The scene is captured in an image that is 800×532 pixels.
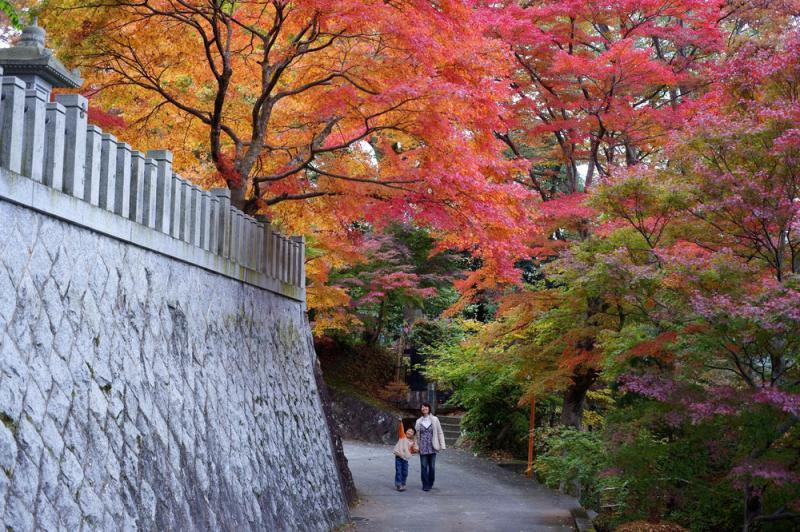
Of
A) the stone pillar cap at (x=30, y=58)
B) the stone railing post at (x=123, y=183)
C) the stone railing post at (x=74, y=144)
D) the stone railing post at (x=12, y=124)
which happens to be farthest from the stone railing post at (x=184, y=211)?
the stone railing post at (x=12, y=124)

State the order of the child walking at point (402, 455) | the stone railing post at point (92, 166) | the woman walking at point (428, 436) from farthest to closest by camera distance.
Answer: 1. the child walking at point (402, 455)
2. the woman walking at point (428, 436)
3. the stone railing post at point (92, 166)

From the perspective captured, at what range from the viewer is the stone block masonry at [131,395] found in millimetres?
5516

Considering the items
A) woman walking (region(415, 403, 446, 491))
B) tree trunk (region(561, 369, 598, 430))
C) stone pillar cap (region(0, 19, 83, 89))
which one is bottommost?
woman walking (region(415, 403, 446, 491))

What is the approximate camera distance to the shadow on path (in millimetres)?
12945

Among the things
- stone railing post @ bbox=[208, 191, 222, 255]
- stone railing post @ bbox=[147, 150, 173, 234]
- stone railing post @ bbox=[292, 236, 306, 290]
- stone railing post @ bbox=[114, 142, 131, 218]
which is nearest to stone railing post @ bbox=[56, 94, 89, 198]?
stone railing post @ bbox=[114, 142, 131, 218]

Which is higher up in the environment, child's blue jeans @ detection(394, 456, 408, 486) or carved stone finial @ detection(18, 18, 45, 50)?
carved stone finial @ detection(18, 18, 45, 50)

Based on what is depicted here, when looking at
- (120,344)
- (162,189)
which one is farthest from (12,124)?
(162,189)

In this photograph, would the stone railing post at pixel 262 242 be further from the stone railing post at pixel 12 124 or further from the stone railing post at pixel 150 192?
the stone railing post at pixel 12 124

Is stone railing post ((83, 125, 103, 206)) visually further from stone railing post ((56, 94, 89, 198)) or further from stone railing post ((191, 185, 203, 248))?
stone railing post ((191, 185, 203, 248))

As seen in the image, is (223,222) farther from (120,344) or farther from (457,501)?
(457,501)

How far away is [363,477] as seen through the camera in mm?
18109

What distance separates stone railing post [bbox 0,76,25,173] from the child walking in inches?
456

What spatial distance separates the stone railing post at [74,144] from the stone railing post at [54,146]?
0.10m

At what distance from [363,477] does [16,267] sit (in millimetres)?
13454
